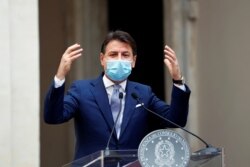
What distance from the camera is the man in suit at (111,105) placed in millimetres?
3269

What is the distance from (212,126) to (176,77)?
137 inches

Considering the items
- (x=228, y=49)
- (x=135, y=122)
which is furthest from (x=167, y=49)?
(x=228, y=49)

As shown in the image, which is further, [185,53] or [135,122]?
[185,53]

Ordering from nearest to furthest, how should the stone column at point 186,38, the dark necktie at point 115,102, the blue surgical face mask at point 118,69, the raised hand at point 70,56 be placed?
the raised hand at point 70,56 < the blue surgical face mask at point 118,69 < the dark necktie at point 115,102 < the stone column at point 186,38

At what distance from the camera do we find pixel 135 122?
3352 millimetres

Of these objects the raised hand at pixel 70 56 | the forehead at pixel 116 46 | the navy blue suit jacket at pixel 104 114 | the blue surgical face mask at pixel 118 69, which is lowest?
the navy blue suit jacket at pixel 104 114
